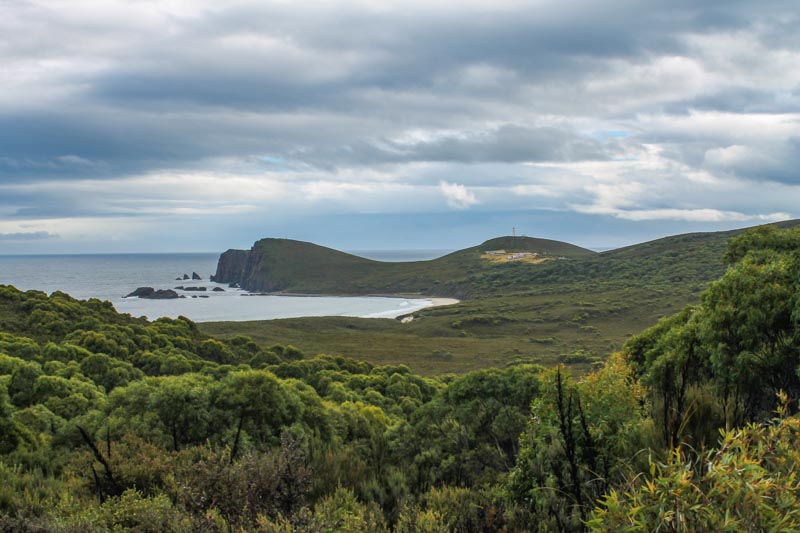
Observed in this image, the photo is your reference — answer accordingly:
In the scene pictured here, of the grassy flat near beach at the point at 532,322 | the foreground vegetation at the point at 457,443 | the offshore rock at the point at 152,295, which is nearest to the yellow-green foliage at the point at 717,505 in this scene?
the foreground vegetation at the point at 457,443

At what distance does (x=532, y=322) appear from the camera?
91562 millimetres

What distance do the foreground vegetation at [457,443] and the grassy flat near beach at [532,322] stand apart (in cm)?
3745

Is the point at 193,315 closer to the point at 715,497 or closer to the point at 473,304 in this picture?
the point at 473,304

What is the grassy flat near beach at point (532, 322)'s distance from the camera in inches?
2603

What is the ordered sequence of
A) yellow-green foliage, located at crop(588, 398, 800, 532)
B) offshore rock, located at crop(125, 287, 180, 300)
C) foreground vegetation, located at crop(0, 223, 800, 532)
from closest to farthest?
1. yellow-green foliage, located at crop(588, 398, 800, 532)
2. foreground vegetation, located at crop(0, 223, 800, 532)
3. offshore rock, located at crop(125, 287, 180, 300)

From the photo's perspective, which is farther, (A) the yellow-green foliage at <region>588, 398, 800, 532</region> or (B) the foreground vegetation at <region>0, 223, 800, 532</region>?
(B) the foreground vegetation at <region>0, 223, 800, 532</region>

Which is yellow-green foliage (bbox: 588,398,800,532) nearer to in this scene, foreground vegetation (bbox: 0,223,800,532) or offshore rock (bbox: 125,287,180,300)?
foreground vegetation (bbox: 0,223,800,532)

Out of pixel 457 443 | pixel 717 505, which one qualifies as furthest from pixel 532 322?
pixel 717 505

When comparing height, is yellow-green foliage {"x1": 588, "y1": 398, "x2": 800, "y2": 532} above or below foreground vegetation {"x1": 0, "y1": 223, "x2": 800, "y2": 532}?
above

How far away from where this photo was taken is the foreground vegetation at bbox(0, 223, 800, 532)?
162 inches

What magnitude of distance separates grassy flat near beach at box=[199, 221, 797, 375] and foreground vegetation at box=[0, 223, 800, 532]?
123 feet

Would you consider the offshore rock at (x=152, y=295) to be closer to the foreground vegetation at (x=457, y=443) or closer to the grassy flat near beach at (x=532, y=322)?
the grassy flat near beach at (x=532, y=322)

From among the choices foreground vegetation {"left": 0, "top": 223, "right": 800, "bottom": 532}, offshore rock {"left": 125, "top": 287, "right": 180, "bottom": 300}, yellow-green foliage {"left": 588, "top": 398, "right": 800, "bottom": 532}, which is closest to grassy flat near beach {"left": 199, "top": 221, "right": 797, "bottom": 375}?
foreground vegetation {"left": 0, "top": 223, "right": 800, "bottom": 532}

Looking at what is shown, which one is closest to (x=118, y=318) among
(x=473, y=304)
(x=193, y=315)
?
(x=193, y=315)
